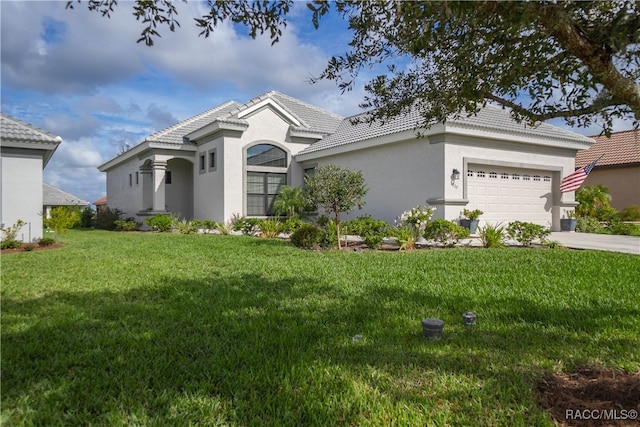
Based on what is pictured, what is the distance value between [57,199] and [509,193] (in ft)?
147

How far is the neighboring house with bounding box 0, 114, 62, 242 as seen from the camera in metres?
12.8

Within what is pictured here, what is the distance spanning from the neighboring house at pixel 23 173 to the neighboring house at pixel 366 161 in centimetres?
694

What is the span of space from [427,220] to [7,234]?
12.8 meters

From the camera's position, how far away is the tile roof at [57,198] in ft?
139

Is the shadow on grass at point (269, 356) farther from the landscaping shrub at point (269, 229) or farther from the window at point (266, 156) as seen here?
the window at point (266, 156)

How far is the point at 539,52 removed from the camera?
3.43m

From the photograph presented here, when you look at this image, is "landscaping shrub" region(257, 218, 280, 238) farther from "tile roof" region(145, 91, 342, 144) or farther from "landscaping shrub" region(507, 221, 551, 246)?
"landscaping shrub" region(507, 221, 551, 246)

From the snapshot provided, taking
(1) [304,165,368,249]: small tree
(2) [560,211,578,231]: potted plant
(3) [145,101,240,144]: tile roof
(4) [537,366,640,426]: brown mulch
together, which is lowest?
(4) [537,366,640,426]: brown mulch

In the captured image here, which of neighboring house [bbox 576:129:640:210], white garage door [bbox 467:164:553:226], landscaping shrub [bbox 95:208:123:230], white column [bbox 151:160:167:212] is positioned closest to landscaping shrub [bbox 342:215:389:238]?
white garage door [bbox 467:164:553:226]

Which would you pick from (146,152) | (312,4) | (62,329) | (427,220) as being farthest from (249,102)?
(312,4)

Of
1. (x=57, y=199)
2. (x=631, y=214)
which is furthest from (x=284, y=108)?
(x=57, y=199)

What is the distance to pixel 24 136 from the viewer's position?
12.9 metres

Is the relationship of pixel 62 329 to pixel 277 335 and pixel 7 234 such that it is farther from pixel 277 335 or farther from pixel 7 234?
pixel 7 234

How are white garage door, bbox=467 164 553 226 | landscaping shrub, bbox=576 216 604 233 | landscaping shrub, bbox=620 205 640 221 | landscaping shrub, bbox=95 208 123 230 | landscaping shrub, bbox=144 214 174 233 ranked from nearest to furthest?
1. white garage door, bbox=467 164 553 226
2. landscaping shrub, bbox=576 216 604 233
3. landscaping shrub, bbox=144 214 174 233
4. landscaping shrub, bbox=620 205 640 221
5. landscaping shrub, bbox=95 208 123 230
